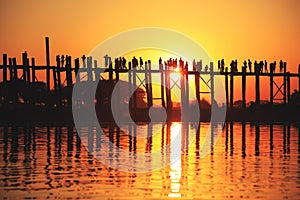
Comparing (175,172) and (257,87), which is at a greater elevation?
(257,87)

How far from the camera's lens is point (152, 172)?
63.1 feet

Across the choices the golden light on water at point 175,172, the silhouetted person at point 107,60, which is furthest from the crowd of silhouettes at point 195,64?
the golden light on water at point 175,172

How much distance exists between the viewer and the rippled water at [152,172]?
1577 cm

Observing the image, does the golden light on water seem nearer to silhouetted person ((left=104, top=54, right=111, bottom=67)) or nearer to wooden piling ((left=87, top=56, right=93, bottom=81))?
wooden piling ((left=87, top=56, right=93, bottom=81))

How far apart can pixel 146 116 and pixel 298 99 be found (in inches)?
703

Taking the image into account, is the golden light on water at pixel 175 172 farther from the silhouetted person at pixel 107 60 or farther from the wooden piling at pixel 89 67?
the silhouetted person at pixel 107 60

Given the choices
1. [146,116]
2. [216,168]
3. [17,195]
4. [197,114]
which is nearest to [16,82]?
[146,116]

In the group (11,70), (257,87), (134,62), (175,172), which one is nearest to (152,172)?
(175,172)

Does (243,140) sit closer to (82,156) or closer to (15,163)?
(82,156)

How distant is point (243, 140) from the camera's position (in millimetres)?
32281

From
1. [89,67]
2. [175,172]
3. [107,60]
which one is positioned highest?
[107,60]

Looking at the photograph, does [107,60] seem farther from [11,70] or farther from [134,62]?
[11,70]

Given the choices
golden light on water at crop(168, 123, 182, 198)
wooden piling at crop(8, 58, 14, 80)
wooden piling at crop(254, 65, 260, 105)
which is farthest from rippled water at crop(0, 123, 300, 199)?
wooden piling at crop(254, 65, 260, 105)

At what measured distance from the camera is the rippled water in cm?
1577
